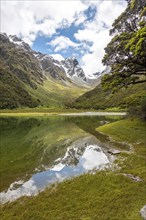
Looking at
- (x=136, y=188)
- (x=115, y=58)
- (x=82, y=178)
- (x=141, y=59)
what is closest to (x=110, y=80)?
(x=115, y=58)

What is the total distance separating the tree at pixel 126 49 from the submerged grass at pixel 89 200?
18.1 m

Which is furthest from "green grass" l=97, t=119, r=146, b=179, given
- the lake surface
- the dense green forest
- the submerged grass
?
the dense green forest

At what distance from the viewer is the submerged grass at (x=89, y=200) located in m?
15.3

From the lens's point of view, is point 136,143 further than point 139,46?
Yes

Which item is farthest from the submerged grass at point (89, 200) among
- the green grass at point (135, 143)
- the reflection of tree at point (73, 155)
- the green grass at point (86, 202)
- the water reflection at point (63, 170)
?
the reflection of tree at point (73, 155)

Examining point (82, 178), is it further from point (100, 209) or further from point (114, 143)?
point (114, 143)

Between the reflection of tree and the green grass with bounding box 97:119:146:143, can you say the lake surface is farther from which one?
the green grass with bounding box 97:119:146:143

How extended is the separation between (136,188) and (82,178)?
5.56m

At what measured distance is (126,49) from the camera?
37469 millimetres

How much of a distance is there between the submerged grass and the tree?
18062 mm

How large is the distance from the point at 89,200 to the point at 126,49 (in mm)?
25124

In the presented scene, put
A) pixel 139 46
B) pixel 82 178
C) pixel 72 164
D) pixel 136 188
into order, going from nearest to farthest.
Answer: pixel 136 188
pixel 82 178
pixel 72 164
pixel 139 46

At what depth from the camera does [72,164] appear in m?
31.5

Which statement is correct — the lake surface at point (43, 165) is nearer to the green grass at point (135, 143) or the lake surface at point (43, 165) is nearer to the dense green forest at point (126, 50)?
the green grass at point (135, 143)
